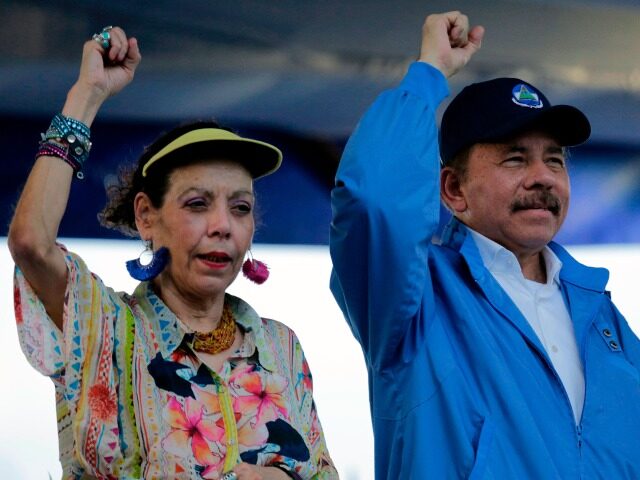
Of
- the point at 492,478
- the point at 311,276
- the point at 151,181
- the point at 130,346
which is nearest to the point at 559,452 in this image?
the point at 492,478

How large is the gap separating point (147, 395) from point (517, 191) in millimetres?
790

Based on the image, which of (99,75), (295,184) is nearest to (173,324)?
(99,75)

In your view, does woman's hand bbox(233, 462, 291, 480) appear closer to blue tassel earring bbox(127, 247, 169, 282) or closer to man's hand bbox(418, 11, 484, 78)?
blue tassel earring bbox(127, 247, 169, 282)

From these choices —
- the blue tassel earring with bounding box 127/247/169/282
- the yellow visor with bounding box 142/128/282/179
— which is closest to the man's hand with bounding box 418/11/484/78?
the yellow visor with bounding box 142/128/282/179

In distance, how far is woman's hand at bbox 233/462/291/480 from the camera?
2119mm

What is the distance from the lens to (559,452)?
2.04 m

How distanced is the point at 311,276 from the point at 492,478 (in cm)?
183

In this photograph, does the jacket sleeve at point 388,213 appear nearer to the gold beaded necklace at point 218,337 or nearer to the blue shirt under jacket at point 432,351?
the blue shirt under jacket at point 432,351

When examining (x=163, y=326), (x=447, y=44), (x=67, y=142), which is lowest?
(x=163, y=326)

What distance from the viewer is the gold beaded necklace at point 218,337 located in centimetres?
228

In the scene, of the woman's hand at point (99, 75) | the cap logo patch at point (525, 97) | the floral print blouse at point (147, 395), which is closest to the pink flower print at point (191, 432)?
the floral print blouse at point (147, 395)

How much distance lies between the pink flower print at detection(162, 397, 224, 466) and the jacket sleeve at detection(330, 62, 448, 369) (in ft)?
1.09

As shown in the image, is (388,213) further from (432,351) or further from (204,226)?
(204,226)

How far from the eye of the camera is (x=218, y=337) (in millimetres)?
2314
